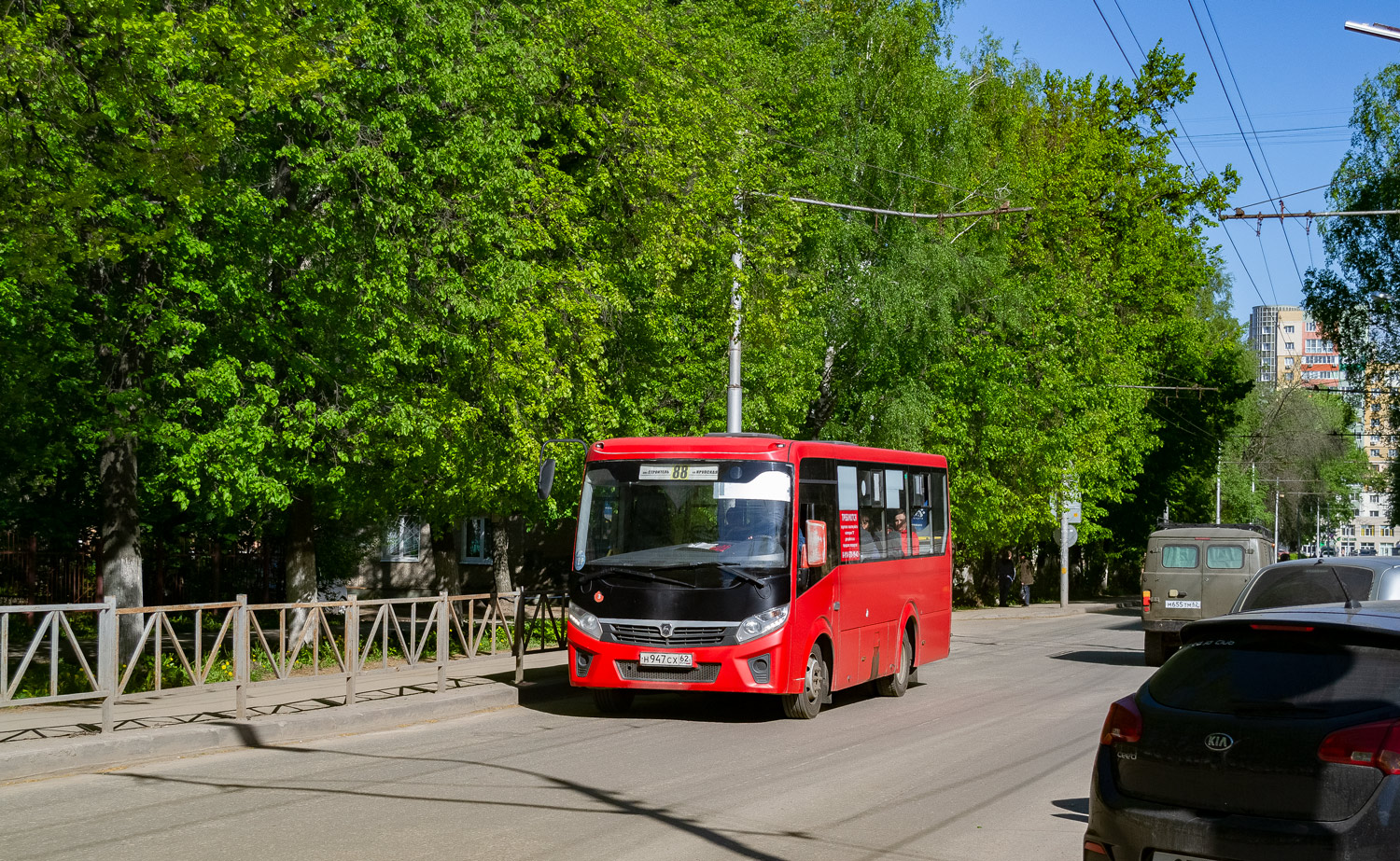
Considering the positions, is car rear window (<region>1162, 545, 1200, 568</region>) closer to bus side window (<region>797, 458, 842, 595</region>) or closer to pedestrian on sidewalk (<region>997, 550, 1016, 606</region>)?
bus side window (<region>797, 458, 842, 595</region>)

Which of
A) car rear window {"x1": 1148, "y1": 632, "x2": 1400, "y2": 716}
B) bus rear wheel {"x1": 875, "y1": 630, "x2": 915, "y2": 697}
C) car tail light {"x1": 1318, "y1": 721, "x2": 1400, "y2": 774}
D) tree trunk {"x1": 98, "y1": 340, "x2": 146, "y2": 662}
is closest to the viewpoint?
car tail light {"x1": 1318, "y1": 721, "x2": 1400, "y2": 774}

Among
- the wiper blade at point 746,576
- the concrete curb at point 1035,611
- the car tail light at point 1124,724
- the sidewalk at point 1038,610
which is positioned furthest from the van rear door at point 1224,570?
the car tail light at point 1124,724

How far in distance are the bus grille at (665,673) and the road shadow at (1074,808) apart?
4842 mm

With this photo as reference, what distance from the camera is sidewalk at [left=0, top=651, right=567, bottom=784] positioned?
10688mm

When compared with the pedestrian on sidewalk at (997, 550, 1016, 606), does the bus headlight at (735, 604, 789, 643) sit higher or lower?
higher

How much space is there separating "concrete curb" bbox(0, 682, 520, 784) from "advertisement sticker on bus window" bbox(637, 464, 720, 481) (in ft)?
10.4

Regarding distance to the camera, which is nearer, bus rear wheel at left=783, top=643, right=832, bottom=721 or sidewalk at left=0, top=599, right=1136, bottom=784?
sidewalk at left=0, top=599, right=1136, bottom=784

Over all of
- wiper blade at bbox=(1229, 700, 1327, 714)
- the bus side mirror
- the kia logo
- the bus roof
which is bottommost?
the kia logo

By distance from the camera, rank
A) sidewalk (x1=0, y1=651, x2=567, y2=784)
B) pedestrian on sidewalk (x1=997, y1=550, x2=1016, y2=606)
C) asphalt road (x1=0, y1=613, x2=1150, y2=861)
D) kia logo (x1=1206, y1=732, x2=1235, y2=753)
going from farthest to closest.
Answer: pedestrian on sidewalk (x1=997, y1=550, x2=1016, y2=606) < sidewalk (x1=0, y1=651, x2=567, y2=784) < asphalt road (x1=0, y1=613, x2=1150, y2=861) < kia logo (x1=1206, y1=732, x2=1235, y2=753)

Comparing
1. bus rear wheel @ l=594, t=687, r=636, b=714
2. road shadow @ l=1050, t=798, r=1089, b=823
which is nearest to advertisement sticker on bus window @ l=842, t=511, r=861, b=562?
bus rear wheel @ l=594, t=687, r=636, b=714

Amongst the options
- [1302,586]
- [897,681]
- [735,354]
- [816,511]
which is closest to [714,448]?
[816,511]

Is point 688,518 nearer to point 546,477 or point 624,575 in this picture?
point 624,575

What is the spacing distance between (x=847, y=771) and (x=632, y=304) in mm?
13379

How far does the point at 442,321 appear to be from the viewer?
64.0 ft
